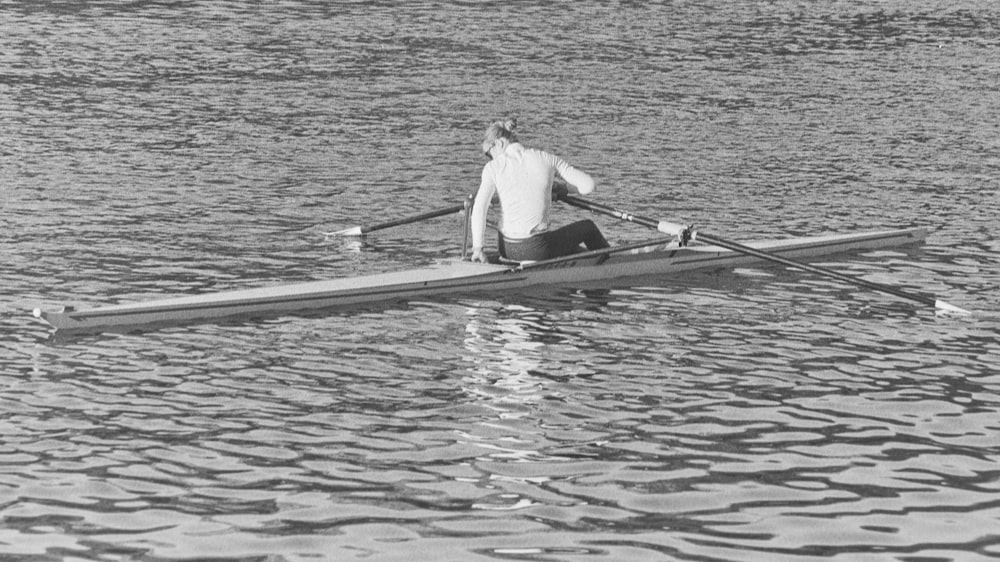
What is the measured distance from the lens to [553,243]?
19234 millimetres

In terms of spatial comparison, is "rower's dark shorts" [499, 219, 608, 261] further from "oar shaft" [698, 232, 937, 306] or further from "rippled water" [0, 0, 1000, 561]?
"oar shaft" [698, 232, 937, 306]

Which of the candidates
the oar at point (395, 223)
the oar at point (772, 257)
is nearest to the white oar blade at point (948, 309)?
the oar at point (772, 257)

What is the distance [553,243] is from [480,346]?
3.15 meters

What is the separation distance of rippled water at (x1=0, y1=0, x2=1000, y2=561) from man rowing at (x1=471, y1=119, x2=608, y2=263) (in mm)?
643

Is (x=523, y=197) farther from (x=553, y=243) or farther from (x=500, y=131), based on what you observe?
(x=500, y=131)

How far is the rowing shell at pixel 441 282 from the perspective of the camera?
54.7ft

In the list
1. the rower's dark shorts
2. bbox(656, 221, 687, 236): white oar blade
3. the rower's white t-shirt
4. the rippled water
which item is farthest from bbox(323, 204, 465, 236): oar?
bbox(656, 221, 687, 236): white oar blade

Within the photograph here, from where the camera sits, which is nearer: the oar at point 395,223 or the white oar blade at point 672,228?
the white oar blade at point 672,228

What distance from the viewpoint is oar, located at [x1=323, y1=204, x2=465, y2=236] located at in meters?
20.9

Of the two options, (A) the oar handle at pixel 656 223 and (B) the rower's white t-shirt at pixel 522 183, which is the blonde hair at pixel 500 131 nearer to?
(B) the rower's white t-shirt at pixel 522 183

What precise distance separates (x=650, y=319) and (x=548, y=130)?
15.5 meters

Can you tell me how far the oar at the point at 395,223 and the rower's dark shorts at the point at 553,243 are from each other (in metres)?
1.31

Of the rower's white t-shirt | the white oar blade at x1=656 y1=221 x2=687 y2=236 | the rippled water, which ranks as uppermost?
the rower's white t-shirt

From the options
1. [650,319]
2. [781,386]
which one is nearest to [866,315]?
[650,319]
